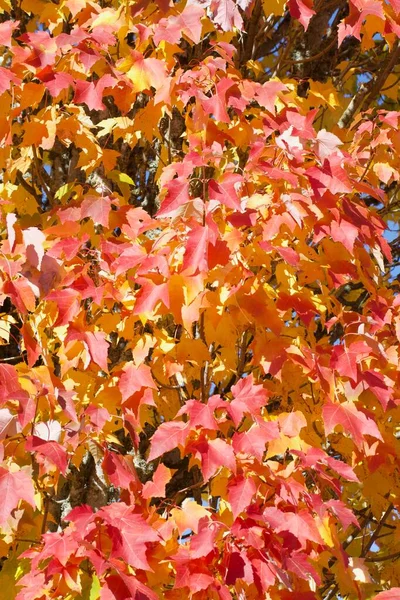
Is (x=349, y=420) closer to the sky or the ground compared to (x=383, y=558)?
closer to the sky

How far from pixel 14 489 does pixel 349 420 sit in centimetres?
101

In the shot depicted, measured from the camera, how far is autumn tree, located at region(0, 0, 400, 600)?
6.97 feet

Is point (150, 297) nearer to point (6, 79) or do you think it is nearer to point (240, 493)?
point (240, 493)

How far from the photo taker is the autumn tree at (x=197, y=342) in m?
2.12

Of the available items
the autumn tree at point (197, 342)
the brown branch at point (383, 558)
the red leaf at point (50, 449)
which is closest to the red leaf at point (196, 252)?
the autumn tree at point (197, 342)

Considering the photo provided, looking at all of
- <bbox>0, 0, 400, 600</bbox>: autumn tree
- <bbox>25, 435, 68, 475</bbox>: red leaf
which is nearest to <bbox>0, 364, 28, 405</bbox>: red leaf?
<bbox>0, 0, 400, 600</bbox>: autumn tree

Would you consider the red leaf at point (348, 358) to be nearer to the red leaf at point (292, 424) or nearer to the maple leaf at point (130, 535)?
the red leaf at point (292, 424)

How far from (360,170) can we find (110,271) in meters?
1.11

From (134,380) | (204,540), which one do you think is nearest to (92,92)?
(134,380)

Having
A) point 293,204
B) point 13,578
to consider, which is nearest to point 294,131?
point 293,204

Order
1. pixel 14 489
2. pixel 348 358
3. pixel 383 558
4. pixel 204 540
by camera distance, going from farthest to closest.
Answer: pixel 383 558 → pixel 348 358 → pixel 204 540 → pixel 14 489

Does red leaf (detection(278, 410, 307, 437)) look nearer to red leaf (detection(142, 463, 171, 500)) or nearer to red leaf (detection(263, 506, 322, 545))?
red leaf (detection(263, 506, 322, 545))

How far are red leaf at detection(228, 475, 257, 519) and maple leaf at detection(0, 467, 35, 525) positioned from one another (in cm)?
57

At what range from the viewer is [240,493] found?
6.96 feet
